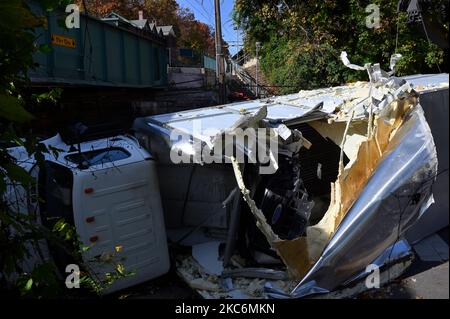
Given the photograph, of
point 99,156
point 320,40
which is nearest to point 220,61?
point 320,40

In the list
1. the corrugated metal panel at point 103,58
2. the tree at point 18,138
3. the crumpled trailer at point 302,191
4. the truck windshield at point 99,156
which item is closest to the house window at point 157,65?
the corrugated metal panel at point 103,58

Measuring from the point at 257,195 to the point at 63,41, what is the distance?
5.32m

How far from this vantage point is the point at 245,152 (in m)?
4.00

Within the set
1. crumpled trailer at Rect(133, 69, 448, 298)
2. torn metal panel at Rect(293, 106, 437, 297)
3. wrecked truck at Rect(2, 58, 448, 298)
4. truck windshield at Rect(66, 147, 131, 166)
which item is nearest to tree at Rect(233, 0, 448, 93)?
crumpled trailer at Rect(133, 69, 448, 298)

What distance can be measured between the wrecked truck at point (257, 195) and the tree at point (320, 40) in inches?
185

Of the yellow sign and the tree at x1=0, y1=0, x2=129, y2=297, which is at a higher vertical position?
the yellow sign

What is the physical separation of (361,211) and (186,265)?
1.93 m

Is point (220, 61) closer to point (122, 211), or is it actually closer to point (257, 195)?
point (257, 195)

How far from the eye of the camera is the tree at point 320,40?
9244 millimetres

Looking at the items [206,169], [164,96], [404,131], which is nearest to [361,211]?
[404,131]

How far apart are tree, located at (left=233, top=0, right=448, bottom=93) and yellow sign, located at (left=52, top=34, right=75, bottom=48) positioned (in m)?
3.79

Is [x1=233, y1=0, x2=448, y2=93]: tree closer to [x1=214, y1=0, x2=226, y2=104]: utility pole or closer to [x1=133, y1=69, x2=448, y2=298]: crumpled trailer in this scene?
[x1=214, y1=0, x2=226, y2=104]: utility pole

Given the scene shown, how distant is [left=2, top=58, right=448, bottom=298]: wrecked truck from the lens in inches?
145
